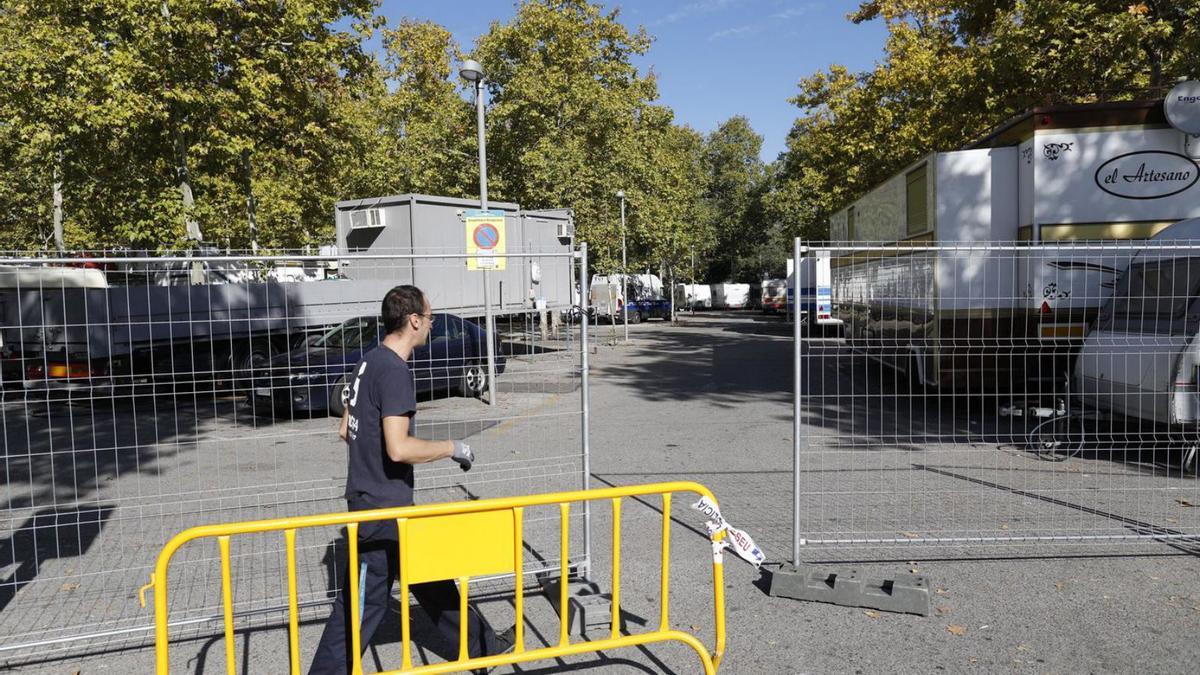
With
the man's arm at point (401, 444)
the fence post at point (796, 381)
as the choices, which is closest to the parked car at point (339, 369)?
the fence post at point (796, 381)

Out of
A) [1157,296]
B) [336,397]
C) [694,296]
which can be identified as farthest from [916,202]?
[694,296]

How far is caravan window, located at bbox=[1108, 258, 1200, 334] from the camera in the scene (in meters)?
8.11

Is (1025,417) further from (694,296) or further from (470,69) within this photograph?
(694,296)

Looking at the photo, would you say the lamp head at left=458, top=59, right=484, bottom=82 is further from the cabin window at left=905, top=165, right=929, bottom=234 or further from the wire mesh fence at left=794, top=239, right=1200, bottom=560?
the cabin window at left=905, top=165, right=929, bottom=234

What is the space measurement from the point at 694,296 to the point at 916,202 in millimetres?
47628

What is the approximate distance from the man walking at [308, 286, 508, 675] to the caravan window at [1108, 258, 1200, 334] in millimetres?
7256

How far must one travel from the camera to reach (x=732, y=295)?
61.0 m

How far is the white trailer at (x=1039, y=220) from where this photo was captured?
9695 mm

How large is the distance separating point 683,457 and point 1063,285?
16.5ft

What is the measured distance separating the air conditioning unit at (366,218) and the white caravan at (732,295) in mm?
46505

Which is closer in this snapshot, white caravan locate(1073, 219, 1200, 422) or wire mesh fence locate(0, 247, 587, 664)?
wire mesh fence locate(0, 247, 587, 664)

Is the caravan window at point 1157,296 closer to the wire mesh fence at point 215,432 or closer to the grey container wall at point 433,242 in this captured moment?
the wire mesh fence at point 215,432

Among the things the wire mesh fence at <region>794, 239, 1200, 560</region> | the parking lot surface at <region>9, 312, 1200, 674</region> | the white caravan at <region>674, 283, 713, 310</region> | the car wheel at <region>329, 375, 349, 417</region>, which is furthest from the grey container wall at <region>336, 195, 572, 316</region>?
the white caravan at <region>674, 283, 713, 310</region>

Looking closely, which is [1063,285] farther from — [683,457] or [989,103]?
[989,103]
